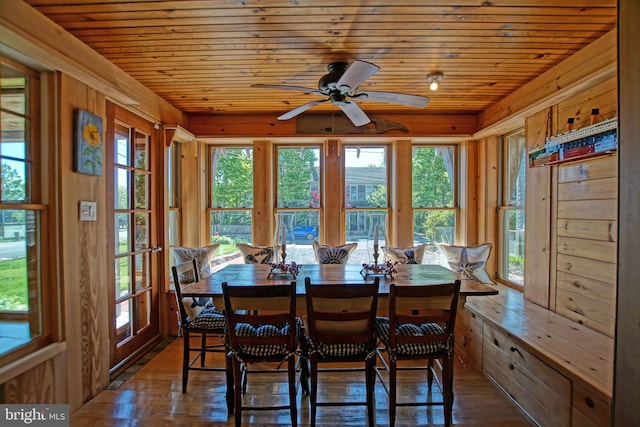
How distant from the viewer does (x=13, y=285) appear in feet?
5.77

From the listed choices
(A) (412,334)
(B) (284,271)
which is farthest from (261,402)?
(A) (412,334)

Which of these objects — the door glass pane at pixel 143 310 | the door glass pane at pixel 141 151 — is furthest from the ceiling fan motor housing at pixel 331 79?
the door glass pane at pixel 143 310

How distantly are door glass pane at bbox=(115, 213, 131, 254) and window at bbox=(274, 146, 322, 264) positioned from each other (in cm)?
175

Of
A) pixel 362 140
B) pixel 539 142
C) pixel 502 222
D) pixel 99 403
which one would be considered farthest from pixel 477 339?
pixel 99 403

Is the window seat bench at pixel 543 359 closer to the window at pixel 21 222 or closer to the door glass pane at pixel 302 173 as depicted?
the door glass pane at pixel 302 173

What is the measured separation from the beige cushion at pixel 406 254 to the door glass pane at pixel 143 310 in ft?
8.76

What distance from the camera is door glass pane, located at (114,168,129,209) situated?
2608 millimetres

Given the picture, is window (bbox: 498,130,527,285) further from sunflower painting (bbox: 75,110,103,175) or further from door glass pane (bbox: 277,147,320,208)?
sunflower painting (bbox: 75,110,103,175)

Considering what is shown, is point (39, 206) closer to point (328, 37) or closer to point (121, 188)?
point (121, 188)

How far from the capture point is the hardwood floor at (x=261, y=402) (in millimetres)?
1956

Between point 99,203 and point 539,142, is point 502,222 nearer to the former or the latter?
point 539,142

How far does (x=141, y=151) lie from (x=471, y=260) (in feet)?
12.0

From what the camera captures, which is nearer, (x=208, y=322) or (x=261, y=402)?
(x=261, y=402)

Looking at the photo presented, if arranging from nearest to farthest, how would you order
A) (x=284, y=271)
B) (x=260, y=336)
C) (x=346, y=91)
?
(x=260, y=336)
(x=346, y=91)
(x=284, y=271)
